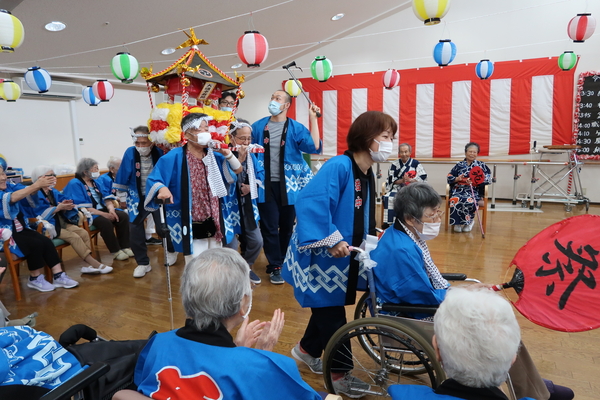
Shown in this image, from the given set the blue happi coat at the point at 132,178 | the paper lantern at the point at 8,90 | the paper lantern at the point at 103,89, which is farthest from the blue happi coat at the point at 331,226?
the paper lantern at the point at 8,90

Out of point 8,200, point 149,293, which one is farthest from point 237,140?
point 8,200

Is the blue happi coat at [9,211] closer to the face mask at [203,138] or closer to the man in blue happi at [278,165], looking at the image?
the face mask at [203,138]

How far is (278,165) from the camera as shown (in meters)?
3.22

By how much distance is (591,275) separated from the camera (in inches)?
56.1

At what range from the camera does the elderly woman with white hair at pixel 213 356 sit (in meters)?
0.87

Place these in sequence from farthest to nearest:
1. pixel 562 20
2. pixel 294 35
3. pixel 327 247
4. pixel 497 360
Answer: pixel 294 35
pixel 562 20
pixel 327 247
pixel 497 360

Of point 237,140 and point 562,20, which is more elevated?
point 562,20

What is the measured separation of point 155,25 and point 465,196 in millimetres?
4654

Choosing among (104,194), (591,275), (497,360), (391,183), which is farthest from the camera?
(391,183)

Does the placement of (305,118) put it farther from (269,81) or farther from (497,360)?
(497,360)

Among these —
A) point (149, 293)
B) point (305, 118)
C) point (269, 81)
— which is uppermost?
point (269, 81)

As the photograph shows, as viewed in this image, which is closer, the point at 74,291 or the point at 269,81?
the point at 74,291

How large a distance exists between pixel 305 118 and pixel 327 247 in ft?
23.4

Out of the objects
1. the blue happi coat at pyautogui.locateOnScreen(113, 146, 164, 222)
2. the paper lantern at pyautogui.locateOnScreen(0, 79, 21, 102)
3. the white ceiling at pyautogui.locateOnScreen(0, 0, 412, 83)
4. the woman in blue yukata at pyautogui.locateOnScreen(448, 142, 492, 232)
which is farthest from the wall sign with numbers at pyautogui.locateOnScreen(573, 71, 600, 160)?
the paper lantern at pyautogui.locateOnScreen(0, 79, 21, 102)
